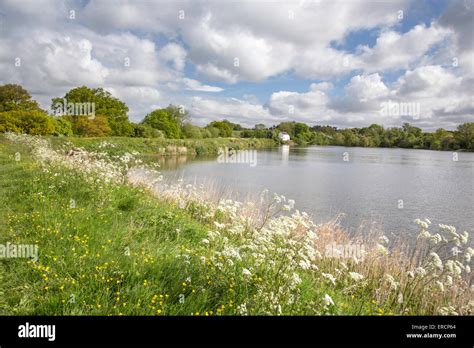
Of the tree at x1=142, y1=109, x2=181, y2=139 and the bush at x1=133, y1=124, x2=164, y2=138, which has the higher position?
the tree at x1=142, y1=109, x2=181, y2=139

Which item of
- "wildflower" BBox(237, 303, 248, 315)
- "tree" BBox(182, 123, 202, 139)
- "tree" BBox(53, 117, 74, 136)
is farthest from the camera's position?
"tree" BBox(182, 123, 202, 139)

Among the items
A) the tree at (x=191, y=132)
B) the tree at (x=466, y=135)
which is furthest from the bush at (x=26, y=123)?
the tree at (x=466, y=135)

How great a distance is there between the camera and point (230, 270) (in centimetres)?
362

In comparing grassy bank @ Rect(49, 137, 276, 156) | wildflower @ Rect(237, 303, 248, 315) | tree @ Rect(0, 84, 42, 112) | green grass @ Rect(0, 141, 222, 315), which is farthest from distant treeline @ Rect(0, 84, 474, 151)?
wildflower @ Rect(237, 303, 248, 315)

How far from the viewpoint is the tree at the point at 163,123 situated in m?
54.9

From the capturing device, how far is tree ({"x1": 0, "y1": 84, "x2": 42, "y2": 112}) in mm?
31844

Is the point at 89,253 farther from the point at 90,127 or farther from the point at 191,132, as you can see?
the point at 191,132

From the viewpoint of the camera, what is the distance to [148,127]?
50719mm

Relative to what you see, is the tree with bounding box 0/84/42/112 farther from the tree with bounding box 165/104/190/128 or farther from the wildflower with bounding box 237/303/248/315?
the wildflower with bounding box 237/303/248/315
